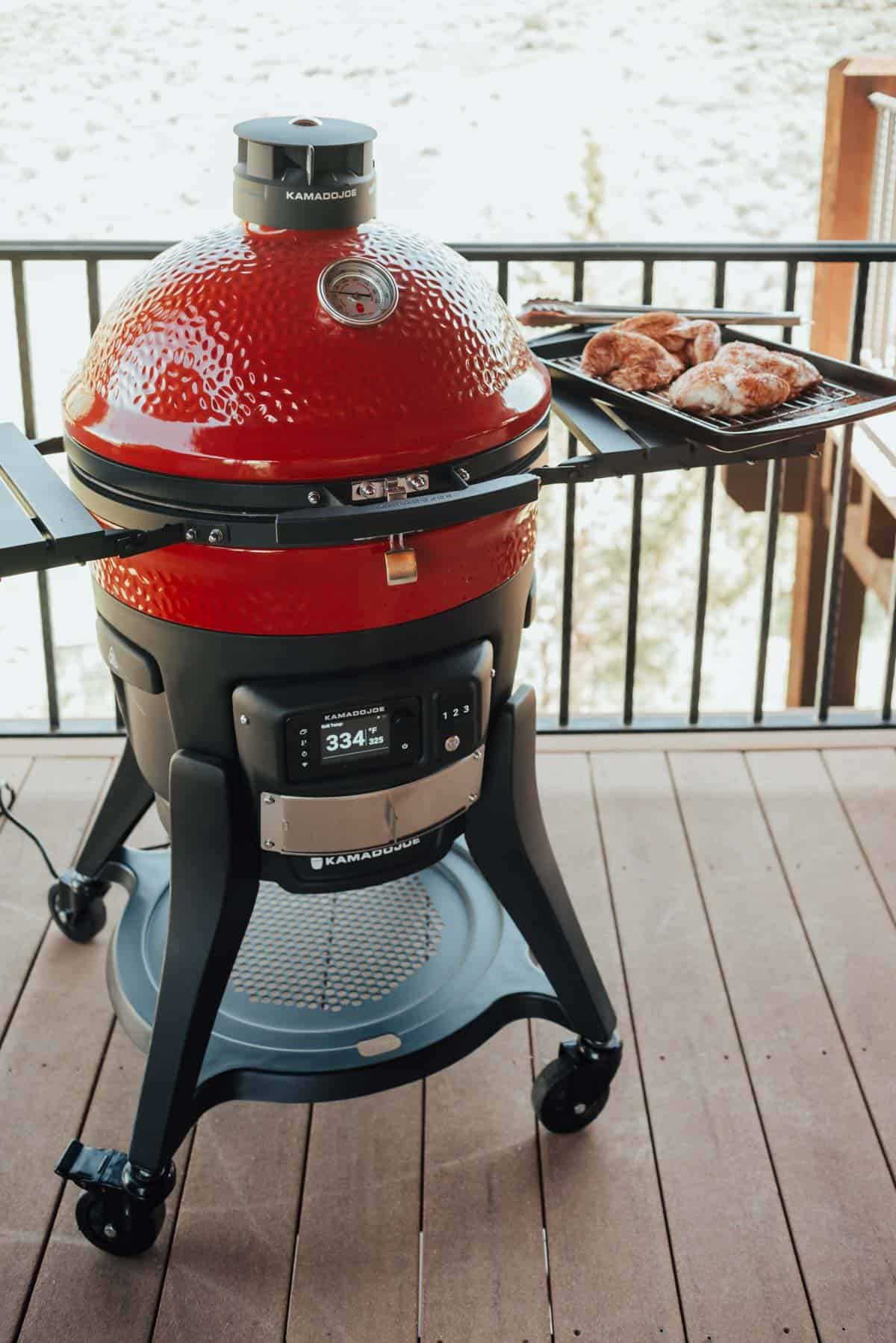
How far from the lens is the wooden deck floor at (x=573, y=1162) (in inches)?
59.2

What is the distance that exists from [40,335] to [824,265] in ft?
23.0

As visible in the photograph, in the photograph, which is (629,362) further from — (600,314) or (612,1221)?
(612,1221)

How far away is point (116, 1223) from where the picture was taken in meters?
1.54

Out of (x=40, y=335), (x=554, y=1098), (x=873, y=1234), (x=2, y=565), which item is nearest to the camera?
(x=2, y=565)

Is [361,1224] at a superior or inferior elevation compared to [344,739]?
inferior

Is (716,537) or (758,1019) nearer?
(758,1019)

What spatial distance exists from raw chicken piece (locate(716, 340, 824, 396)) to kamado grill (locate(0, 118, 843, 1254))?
111mm

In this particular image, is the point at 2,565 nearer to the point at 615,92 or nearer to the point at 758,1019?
the point at 758,1019

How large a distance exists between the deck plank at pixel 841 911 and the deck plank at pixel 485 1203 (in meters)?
0.48

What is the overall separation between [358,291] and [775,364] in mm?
609

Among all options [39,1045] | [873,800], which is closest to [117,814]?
[39,1045]

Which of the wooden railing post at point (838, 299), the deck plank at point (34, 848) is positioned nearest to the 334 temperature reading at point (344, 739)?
the deck plank at point (34, 848)

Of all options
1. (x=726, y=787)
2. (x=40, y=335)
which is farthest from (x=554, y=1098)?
(x=40, y=335)

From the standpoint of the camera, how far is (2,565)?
3.81 ft
